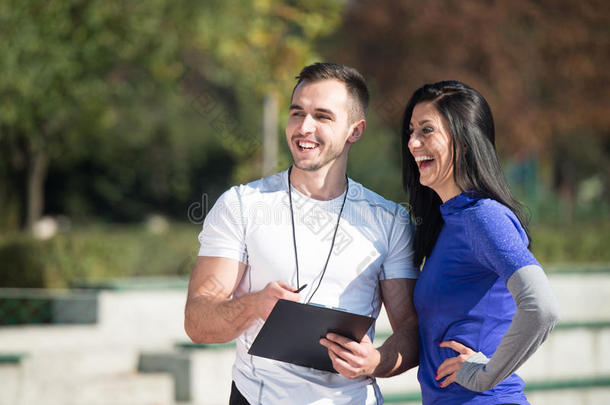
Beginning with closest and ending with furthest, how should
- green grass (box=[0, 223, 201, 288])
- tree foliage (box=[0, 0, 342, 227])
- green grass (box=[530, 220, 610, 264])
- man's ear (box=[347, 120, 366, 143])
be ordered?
1. man's ear (box=[347, 120, 366, 143])
2. tree foliage (box=[0, 0, 342, 227])
3. green grass (box=[0, 223, 201, 288])
4. green grass (box=[530, 220, 610, 264])

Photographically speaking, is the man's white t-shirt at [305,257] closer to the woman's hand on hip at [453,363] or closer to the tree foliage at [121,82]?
the woman's hand on hip at [453,363]

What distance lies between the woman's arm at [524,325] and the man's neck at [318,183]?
2.83ft

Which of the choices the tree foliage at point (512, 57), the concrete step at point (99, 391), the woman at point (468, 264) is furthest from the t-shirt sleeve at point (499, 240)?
the tree foliage at point (512, 57)

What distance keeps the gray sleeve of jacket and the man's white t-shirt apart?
590mm

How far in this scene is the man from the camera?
2.78 meters

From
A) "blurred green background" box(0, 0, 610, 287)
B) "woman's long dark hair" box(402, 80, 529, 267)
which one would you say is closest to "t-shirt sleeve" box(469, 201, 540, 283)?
"woman's long dark hair" box(402, 80, 529, 267)

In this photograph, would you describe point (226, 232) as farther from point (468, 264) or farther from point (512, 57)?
point (512, 57)

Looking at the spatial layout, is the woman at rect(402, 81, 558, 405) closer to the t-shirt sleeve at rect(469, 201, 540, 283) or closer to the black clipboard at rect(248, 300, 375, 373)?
the t-shirt sleeve at rect(469, 201, 540, 283)

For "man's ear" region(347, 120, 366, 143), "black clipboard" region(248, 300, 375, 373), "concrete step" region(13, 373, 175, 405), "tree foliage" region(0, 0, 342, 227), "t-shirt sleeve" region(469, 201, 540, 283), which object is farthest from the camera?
"tree foliage" region(0, 0, 342, 227)

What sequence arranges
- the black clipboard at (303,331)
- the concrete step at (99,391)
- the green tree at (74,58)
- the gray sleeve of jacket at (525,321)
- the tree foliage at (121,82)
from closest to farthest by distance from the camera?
the gray sleeve of jacket at (525,321), the black clipboard at (303,331), the concrete step at (99,391), the green tree at (74,58), the tree foliage at (121,82)

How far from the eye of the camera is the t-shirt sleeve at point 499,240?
2.46m

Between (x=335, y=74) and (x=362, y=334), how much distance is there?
0.98 metres

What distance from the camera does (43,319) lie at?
905 cm

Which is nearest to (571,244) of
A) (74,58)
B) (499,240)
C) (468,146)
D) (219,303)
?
(74,58)
